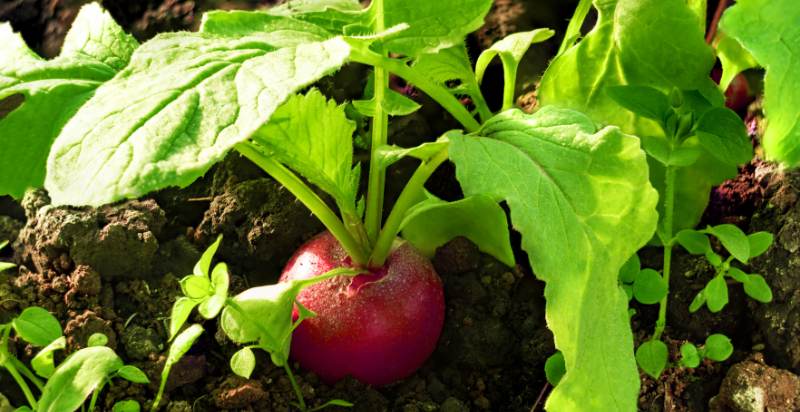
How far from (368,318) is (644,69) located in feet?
1.86

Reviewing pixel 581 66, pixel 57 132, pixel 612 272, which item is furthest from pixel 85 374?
pixel 581 66

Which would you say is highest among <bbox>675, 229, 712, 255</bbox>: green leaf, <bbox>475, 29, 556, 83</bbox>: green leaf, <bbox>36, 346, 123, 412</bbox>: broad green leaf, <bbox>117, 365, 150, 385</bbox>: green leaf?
<bbox>475, 29, 556, 83</bbox>: green leaf

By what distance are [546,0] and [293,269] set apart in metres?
0.81

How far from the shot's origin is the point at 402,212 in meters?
1.33

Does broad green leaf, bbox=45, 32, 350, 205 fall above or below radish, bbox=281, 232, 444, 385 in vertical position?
above

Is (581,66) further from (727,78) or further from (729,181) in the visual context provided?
(729,181)

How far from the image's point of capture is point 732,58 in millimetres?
1379

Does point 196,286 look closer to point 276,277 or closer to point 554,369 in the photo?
point 276,277

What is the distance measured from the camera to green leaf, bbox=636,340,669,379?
1.28m

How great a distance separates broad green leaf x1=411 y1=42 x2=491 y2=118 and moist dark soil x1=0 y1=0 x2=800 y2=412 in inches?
9.0

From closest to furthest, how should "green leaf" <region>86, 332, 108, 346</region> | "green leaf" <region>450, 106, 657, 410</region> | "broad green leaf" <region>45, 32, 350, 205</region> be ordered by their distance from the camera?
"broad green leaf" <region>45, 32, 350, 205</region> → "green leaf" <region>450, 106, 657, 410</region> → "green leaf" <region>86, 332, 108, 346</region>

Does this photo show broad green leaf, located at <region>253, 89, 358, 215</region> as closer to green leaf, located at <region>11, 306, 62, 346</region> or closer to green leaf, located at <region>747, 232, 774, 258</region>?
green leaf, located at <region>11, 306, 62, 346</region>

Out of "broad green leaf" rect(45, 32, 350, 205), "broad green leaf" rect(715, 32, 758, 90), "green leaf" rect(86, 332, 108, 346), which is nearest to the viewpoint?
"broad green leaf" rect(45, 32, 350, 205)

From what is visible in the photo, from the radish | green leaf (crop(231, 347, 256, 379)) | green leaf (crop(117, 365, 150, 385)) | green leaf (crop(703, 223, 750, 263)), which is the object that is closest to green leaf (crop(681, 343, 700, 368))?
green leaf (crop(703, 223, 750, 263))
